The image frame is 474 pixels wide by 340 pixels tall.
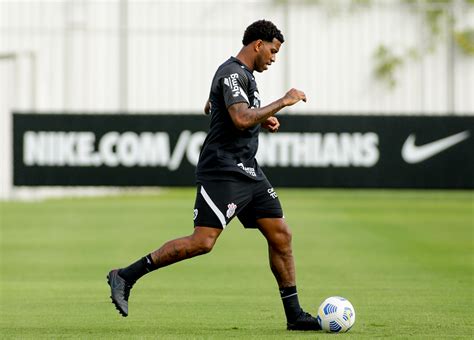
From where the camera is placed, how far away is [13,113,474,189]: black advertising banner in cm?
2402

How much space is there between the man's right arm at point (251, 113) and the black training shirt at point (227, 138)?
6.7 inches

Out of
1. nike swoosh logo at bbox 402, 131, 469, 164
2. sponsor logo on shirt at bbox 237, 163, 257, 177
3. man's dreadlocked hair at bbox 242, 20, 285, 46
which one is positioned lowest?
nike swoosh logo at bbox 402, 131, 469, 164

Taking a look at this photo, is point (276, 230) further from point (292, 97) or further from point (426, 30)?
point (426, 30)

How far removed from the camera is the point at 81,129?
80.6 feet

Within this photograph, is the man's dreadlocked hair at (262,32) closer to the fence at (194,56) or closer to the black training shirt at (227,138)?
the black training shirt at (227,138)

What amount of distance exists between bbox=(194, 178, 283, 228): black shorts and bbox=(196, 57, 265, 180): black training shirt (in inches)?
2.8

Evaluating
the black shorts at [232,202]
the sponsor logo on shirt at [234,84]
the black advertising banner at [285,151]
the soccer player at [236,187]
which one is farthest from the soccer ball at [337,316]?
the black advertising banner at [285,151]

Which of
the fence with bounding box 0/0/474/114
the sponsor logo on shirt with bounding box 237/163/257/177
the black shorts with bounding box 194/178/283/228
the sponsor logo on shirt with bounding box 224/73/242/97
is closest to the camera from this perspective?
the sponsor logo on shirt with bounding box 224/73/242/97

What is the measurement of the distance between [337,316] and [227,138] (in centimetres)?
158

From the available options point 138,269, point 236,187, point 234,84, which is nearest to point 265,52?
point 234,84

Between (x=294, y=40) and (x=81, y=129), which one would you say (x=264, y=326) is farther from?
(x=294, y=40)

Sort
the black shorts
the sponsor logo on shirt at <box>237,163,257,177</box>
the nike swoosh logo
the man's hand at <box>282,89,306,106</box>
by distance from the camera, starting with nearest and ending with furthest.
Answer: the man's hand at <box>282,89,306,106</box>, the black shorts, the sponsor logo on shirt at <box>237,163,257,177</box>, the nike swoosh logo

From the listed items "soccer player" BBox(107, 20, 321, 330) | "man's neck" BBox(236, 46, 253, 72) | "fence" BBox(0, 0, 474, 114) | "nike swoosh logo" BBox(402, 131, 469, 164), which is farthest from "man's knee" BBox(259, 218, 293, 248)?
"fence" BBox(0, 0, 474, 114)

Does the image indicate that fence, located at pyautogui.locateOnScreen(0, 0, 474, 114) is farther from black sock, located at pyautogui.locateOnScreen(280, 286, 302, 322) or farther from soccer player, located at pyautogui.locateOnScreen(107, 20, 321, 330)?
black sock, located at pyautogui.locateOnScreen(280, 286, 302, 322)
